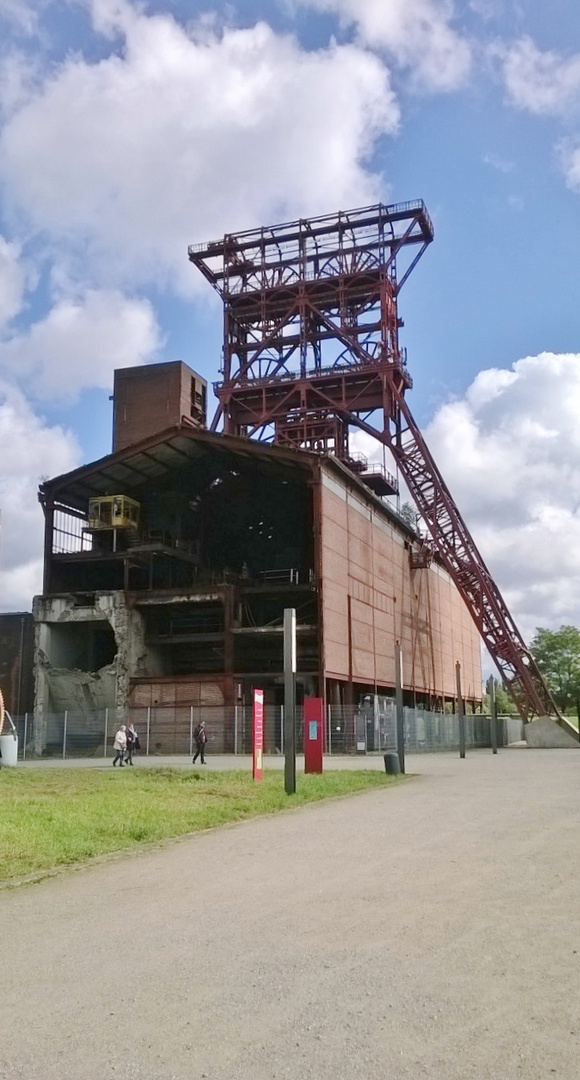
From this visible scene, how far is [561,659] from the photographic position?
12150cm

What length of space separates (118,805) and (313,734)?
10.7 meters

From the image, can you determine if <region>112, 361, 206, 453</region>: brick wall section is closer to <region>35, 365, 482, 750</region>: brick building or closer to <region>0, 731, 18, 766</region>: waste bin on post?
<region>35, 365, 482, 750</region>: brick building

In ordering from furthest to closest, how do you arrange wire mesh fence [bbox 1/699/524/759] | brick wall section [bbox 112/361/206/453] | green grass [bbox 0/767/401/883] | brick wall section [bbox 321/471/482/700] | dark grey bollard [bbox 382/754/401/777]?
1. brick wall section [bbox 112/361/206/453]
2. brick wall section [bbox 321/471/482/700]
3. wire mesh fence [bbox 1/699/524/759]
4. dark grey bollard [bbox 382/754/401/777]
5. green grass [bbox 0/767/401/883]

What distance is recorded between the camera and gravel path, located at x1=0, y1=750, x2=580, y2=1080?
4.78 m

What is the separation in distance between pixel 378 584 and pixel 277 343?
18638 mm

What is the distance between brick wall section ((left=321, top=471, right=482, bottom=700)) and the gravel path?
122 feet

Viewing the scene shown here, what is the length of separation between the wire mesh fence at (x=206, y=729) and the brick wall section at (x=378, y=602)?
11.0 feet

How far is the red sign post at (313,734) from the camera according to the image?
27.1 metres

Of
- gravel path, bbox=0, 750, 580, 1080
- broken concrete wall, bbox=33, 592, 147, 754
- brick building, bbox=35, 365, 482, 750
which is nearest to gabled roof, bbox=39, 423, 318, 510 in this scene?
brick building, bbox=35, 365, 482, 750

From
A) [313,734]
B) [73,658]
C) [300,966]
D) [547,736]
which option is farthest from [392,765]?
[547,736]

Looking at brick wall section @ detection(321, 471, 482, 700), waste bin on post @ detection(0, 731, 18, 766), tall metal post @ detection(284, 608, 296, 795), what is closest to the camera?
tall metal post @ detection(284, 608, 296, 795)

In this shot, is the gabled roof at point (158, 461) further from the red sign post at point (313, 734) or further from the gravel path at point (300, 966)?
the gravel path at point (300, 966)

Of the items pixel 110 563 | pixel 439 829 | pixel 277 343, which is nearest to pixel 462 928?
pixel 439 829

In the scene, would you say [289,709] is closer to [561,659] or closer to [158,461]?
[158,461]
